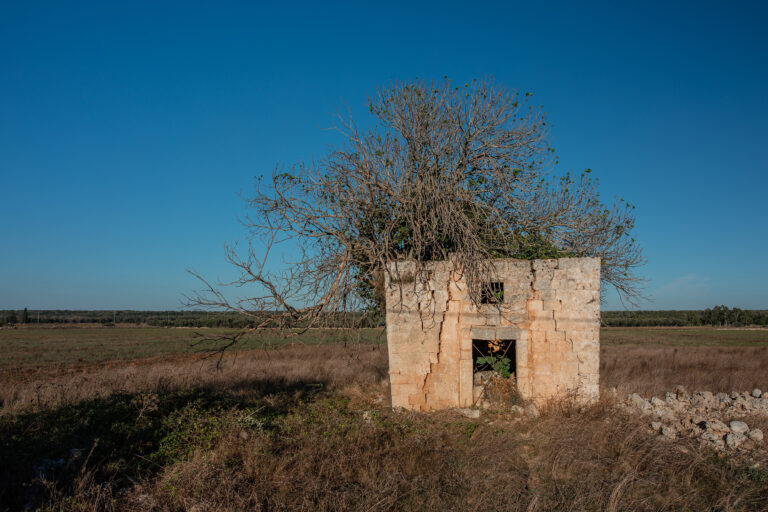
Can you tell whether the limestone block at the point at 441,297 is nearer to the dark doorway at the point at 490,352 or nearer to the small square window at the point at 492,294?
the small square window at the point at 492,294

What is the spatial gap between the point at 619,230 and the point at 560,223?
174 inches

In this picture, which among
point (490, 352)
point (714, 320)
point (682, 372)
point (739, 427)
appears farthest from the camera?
point (714, 320)

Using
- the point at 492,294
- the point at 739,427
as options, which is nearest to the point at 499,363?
the point at 492,294

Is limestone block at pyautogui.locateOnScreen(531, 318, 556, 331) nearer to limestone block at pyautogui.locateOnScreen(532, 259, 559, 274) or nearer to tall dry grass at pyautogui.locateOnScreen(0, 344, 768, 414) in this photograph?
limestone block at pyautogui.locateOnScreen(532, 259, 559, 274)

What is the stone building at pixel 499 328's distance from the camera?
838 cm

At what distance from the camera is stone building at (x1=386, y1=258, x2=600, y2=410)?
8.38 meters

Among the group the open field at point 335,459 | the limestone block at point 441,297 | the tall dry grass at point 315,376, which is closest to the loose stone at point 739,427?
the open field at point 335,459

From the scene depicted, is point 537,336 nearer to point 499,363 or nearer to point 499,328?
point 499,328

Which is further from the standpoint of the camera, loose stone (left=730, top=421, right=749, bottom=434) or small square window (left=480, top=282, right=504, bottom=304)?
small square window (left=480, top=282, right=504, bottom=304)

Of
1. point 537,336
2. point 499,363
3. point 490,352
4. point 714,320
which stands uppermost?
point 537,336

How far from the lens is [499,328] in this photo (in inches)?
336

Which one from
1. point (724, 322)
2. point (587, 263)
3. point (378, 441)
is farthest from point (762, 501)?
point (724, 322)

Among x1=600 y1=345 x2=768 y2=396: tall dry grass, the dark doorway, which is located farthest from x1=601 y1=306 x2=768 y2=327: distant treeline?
the dark doorway

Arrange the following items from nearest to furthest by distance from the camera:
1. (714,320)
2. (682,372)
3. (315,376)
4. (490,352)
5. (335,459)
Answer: (335,459) < (490,352) < (315,376) < (682,372) < (714,320)
